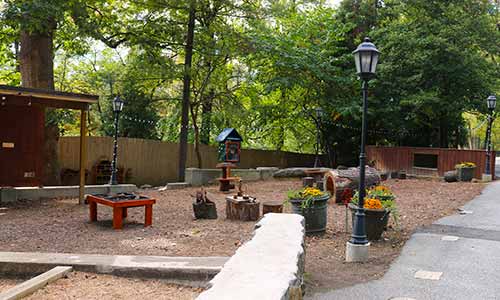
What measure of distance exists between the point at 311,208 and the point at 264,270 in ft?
12.4

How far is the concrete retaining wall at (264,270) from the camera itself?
9.25ft

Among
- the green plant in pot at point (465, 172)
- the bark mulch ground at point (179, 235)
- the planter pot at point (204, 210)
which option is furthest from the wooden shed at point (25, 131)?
the green plant in pot at point (465, 172)

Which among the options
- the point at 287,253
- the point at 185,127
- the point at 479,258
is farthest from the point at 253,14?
the point at 287,253

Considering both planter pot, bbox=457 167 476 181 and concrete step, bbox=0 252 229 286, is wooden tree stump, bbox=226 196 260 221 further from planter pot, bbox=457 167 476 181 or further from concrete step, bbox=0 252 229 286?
planter pot, bbox=457 167 476 181

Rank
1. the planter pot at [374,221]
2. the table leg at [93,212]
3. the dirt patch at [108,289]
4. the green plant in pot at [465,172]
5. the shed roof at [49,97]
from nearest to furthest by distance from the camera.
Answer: the dirt patch at [108,289]
the planter pot at [374,221]
the table leg at [93,212]
the shed roof at [49,97]
the green plant in pot at [465,172]

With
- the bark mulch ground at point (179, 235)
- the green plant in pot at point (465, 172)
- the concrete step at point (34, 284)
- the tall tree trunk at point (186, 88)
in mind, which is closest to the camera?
the concrete step at point (34, 284)

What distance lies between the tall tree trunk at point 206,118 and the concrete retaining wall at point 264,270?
13.3 meters

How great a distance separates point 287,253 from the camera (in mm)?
3883

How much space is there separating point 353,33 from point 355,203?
1627cm

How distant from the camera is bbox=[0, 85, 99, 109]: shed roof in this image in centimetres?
878

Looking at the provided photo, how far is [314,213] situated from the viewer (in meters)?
7.07

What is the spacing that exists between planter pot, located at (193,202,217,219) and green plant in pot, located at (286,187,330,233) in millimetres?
1995

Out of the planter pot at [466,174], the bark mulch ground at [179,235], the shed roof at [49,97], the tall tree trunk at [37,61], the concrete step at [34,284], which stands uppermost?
the tall tree trunk at [37,61]

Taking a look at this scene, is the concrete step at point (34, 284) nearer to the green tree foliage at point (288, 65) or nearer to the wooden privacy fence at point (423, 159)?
the green tree foliage at point (288, 65)
